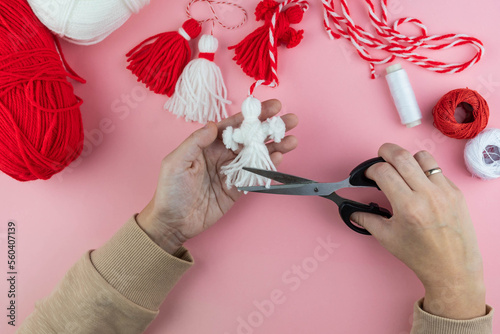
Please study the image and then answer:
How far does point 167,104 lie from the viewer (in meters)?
1.28

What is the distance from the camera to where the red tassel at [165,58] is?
1252 millimetres

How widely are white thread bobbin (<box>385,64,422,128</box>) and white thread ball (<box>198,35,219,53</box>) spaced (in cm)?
52

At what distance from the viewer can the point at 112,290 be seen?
1078mm

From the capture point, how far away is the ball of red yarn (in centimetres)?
114

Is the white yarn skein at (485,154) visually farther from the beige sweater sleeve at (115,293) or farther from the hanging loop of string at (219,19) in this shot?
the hanging loop of string at (219,19)

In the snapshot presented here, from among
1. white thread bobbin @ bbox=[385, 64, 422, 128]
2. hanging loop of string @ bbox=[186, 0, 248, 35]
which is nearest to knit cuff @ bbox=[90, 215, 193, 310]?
hanging loop of string @ bbox=[186, 0, 248, 35]

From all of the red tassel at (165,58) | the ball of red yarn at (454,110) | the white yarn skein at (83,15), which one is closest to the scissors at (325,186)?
the ball of red yarn at (454,110)

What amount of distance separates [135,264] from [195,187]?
260mm

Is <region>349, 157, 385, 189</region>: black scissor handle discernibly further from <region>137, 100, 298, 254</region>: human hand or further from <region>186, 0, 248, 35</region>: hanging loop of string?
<region>186, 0, 248, 35</region>: hanging loop of string

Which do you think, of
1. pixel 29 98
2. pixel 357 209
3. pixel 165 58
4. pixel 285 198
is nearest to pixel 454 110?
pixel 357 209

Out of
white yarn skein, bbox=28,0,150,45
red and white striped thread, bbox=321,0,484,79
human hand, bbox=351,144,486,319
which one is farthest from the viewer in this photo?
red and white striped thread, bbox=321,0,484,79

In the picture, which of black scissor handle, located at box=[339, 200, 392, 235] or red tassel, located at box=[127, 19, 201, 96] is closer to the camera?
black scissor handle, located at box=[339, 200, 392, 235]

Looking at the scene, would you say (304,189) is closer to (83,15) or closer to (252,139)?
(252,139)

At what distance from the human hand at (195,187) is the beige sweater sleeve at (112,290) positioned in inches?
2.2
